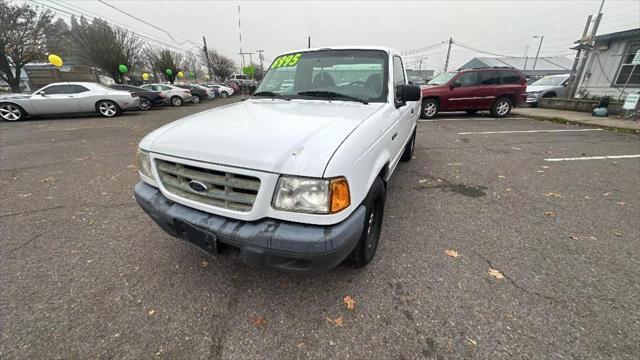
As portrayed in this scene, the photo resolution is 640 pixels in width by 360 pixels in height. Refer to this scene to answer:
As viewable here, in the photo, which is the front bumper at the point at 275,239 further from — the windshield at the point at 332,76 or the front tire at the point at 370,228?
the windshield at the point at 332,76

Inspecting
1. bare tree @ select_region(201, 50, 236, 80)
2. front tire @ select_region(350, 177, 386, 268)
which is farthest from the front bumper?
bare tree @ select_region(201, 50, 236, 80)

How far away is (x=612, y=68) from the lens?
11.9 meters

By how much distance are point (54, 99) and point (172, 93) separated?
7.02m

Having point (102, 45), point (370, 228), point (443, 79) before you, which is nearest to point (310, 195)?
point (370, 228)

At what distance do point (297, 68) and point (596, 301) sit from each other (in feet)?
11.4

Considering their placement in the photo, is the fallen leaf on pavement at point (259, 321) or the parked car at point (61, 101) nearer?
the fallen leaf on pavement at point (259, 321)

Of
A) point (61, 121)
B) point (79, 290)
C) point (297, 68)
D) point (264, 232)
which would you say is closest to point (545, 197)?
point (297, 68)

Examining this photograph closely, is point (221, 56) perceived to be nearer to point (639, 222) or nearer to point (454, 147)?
point (454, 147)

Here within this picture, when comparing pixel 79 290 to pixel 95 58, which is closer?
pixel 79 290

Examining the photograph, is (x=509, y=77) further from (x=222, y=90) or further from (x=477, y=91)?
(x=222, y=90)

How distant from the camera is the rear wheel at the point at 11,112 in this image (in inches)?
381

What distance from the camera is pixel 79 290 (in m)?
2.05

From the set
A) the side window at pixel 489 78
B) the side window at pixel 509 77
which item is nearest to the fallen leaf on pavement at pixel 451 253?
the side window at pixel 489 78

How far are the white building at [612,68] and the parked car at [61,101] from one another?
21237 mm
